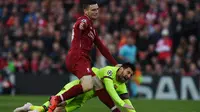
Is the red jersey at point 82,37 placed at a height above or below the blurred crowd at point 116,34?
below

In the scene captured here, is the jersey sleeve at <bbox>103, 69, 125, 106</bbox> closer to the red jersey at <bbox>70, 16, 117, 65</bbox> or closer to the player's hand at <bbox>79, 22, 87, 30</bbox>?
the red jersey at <bbox>70, 16, 117, 65</bbox>

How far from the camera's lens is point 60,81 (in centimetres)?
2272

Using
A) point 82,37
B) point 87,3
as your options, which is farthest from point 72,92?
point 87,3

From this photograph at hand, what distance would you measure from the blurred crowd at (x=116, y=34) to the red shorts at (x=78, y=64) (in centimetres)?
893

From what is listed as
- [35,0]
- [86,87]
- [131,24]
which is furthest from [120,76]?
[35,0]

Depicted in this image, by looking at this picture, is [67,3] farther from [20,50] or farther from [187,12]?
[187,12]

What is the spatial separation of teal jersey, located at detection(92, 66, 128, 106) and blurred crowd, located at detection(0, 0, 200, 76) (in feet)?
28.8

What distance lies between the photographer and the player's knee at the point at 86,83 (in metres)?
11.0

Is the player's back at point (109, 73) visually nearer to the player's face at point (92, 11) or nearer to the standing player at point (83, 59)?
the standing player at point (83, 59)

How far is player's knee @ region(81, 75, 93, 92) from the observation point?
11.0 metres

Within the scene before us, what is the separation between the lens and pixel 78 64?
1133cm

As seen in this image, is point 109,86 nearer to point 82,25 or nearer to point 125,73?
point 125,73

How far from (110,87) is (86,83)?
0.42 metres

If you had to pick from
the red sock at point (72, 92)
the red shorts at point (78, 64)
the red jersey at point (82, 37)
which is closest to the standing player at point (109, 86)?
the red sock at point (72, 92)
